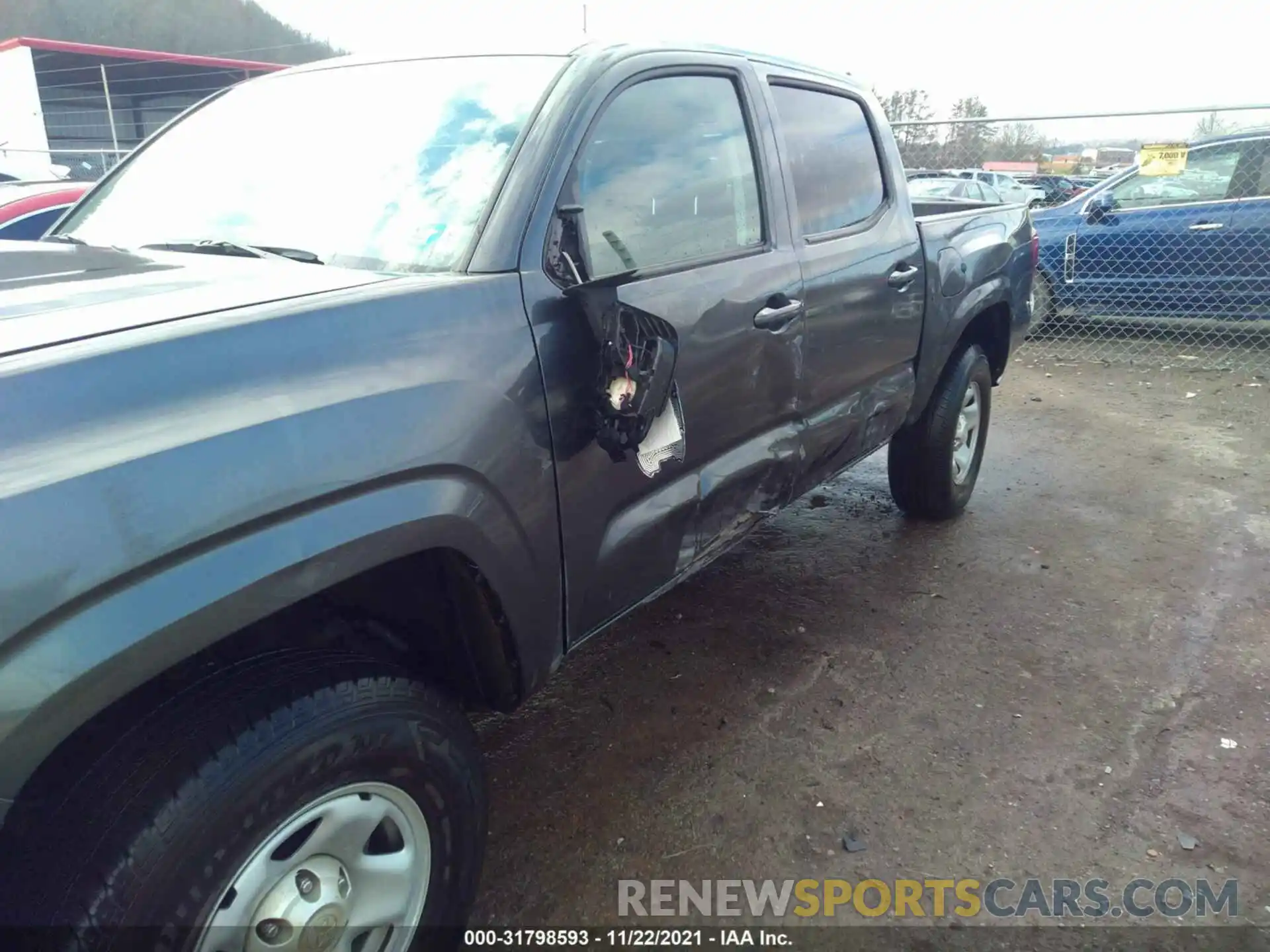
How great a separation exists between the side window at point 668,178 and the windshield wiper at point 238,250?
62 cm

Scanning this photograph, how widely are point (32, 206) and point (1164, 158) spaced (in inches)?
316

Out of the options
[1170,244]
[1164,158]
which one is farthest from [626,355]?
[1170,244]

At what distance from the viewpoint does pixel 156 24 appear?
114 feet

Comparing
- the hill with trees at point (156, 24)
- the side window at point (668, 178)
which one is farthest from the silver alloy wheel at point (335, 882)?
the hill with trees at point (156, 24)

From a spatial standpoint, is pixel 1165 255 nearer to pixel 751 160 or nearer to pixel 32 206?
pixel 751 160

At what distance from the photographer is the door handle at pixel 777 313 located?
8.12 ft

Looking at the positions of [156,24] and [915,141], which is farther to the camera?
[156,24]

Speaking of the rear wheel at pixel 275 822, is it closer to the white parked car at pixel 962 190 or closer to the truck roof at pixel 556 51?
the truck roof at pixel 556 51

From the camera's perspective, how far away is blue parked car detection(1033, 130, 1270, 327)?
7223 millimetres

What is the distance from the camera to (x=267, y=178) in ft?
7.32

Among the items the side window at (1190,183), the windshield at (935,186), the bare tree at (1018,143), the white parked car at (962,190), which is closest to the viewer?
the side window at (1190,183)

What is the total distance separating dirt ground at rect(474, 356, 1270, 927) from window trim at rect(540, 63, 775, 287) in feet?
4.67

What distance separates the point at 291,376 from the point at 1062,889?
2.12 metres

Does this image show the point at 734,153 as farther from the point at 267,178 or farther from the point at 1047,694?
the point at 1047,694
